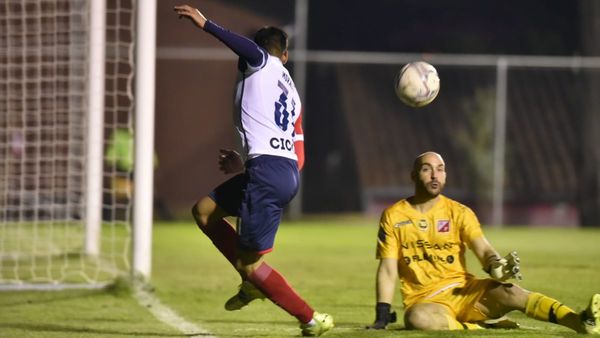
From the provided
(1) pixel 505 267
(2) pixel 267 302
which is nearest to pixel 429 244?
(1) pixel 505 267

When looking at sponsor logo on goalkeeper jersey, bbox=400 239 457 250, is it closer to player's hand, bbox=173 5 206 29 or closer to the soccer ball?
the soccer ball

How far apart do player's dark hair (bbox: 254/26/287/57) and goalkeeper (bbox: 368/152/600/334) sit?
107 cm

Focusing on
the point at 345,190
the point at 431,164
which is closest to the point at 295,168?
the point at 431,164

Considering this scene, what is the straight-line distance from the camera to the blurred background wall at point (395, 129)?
790 inches

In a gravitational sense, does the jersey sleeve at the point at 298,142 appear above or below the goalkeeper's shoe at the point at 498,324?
above

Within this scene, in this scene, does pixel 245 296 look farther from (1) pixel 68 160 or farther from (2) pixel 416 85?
(1) pixel 68 160

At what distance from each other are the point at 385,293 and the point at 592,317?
1200 millimetres

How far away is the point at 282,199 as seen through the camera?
689 cm

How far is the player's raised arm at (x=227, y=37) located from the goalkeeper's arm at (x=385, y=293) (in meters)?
1.47

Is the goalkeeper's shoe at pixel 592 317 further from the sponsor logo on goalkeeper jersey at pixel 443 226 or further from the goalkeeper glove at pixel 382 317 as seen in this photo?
the goalkeeper glove at pixel 382 317

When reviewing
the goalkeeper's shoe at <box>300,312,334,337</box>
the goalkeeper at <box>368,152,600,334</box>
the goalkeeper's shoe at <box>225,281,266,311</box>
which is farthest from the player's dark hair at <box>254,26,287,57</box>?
the goalkeeper's shoe at <box>300,312,334,337</box>

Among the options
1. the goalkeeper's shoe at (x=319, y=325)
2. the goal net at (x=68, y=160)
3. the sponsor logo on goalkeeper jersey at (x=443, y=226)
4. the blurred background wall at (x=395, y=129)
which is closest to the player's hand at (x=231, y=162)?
the goalkeeper's shoe at (x=319, y=325)

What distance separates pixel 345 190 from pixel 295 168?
1319 centimetres

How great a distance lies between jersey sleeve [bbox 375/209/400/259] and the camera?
7.20 meters
